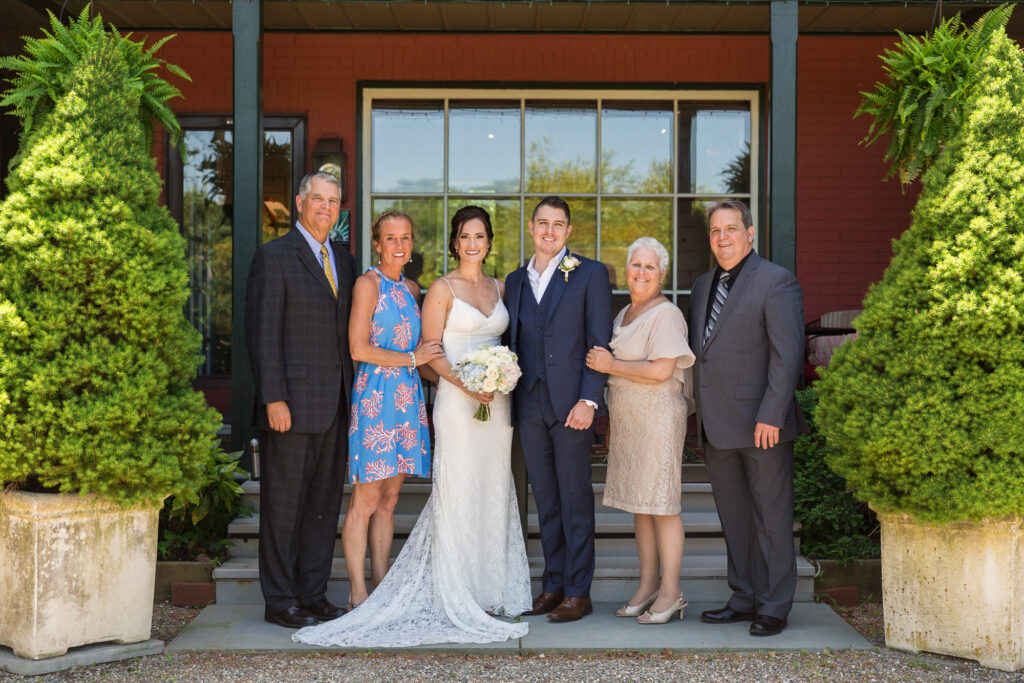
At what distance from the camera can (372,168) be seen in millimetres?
7797

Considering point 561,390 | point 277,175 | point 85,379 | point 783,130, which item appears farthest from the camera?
point 277,175

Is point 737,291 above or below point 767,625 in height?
above

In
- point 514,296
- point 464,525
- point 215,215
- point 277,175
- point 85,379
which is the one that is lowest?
point 464,525

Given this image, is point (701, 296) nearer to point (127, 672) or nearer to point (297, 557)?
point (297, 557)

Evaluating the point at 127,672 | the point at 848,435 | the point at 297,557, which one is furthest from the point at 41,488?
the point at 848,435

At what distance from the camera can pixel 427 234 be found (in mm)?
7844

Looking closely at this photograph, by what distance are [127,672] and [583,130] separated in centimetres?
565

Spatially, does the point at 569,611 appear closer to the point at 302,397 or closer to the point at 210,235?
the point at 302,397

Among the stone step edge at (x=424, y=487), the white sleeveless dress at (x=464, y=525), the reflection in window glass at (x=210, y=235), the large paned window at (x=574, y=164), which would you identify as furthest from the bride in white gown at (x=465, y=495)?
the reflection in window glass at (x=210, y=235)

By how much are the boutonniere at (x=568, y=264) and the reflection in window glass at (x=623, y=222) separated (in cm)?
370

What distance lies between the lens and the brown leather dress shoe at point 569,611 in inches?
168

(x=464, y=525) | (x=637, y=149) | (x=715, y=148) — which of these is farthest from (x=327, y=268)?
(x=715, y=148)

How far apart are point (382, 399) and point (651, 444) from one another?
1.27 metres

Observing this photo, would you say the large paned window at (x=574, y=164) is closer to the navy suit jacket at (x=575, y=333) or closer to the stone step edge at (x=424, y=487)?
the stone step edge at (x=424, y=487)
